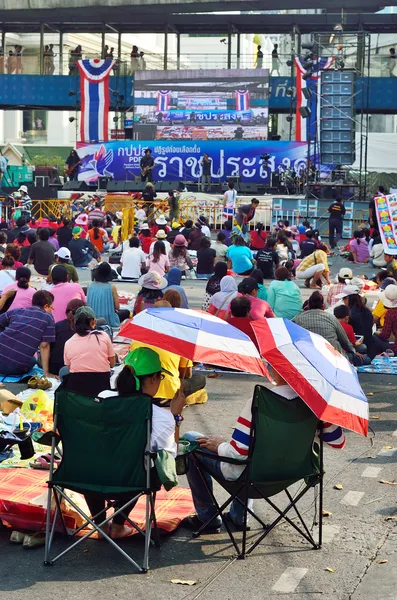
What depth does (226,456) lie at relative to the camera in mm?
6270

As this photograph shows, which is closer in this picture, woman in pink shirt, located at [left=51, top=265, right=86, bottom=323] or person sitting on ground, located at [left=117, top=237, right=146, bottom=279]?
woman in pink shirt, located at [left=51, top=265, right=86, bottom=323]

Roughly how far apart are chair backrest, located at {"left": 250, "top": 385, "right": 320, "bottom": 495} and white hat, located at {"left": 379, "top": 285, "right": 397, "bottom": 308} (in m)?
6.92

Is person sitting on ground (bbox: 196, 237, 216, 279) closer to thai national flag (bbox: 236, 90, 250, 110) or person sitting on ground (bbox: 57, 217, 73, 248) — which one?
person sitting on ground (bbox: 57, 217, 73, 248)

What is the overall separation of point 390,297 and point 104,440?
25.4ft

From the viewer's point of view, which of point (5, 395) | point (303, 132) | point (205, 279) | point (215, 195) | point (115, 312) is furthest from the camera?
point (303, 132)

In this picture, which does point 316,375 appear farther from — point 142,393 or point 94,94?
point 94,94

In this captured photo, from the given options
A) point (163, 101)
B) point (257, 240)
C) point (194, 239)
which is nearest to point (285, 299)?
point (194, 239)

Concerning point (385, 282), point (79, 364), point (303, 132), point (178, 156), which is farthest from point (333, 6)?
point (79, 364)

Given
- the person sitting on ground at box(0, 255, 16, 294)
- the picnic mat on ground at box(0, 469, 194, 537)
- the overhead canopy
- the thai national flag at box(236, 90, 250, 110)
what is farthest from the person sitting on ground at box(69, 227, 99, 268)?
the overhead canopy

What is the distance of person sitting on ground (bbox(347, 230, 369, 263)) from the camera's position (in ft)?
84.8

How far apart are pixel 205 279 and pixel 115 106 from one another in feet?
81.8

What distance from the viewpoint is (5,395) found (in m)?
8.48

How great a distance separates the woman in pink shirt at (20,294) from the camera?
12.2m

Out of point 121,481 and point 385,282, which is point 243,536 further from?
point 385,282
